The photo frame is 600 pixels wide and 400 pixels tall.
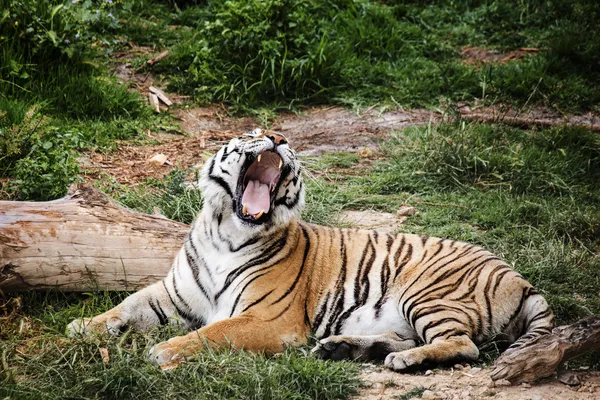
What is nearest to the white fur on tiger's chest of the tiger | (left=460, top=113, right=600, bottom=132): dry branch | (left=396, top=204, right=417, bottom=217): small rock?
the tiger

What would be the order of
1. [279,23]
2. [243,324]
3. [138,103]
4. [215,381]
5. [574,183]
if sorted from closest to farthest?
[215,381] < [243,324] < [574,183] < [138,103] < [279,23]

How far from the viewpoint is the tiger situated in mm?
4664

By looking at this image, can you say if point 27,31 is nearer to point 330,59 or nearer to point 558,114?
point 330,59

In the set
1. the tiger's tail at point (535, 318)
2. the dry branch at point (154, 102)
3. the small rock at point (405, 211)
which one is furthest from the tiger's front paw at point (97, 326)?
the dry branch at point (154, 102)

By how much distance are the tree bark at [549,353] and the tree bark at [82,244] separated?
7.41 ft

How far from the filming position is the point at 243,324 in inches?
179

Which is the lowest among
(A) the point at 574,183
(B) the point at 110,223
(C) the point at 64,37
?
(A) the point at 574,183

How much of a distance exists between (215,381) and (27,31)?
16.2 feet

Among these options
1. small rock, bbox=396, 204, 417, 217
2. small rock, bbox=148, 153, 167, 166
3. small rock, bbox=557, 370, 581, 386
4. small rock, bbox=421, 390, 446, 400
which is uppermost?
small rock, bbox=421, 390, 446, 400

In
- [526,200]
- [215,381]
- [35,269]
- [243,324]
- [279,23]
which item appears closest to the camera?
[215,381]

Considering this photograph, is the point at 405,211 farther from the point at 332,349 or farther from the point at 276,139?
the point at 332,349

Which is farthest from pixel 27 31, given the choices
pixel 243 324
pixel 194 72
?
pixel 243 324

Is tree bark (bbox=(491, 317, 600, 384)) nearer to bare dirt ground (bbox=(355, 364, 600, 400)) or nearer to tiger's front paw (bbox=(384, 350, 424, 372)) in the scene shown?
bare dirt ground (bbox=(355, 364, 600, 400))

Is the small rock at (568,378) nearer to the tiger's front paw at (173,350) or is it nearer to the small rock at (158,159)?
the tiger's front paw at (173,350)
